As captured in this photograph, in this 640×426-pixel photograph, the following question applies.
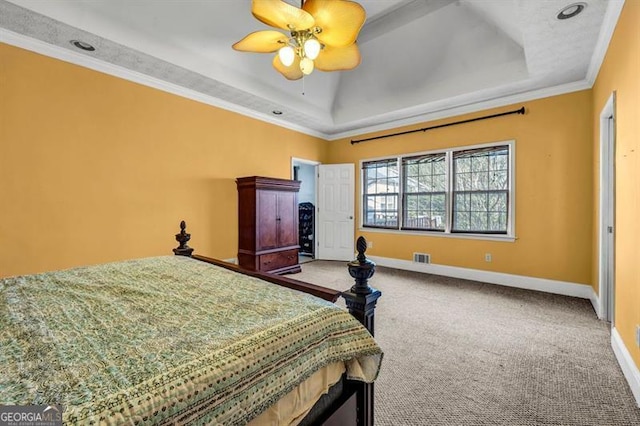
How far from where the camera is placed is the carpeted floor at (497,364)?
1677 millimetres

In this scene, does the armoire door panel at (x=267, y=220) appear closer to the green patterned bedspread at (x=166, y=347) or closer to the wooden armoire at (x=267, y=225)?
the wooden armoire at (x=267, y=225)

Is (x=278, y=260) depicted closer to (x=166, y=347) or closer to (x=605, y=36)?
(x=166, y=347)

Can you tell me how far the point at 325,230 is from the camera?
613cm

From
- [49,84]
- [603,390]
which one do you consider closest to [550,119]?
[603,390]

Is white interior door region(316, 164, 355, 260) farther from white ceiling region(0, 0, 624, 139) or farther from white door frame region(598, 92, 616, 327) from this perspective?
white door frame region(598, 92, 616, 327)

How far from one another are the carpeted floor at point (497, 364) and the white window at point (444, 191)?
1362 millimetres

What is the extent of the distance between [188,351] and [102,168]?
11.2 ft

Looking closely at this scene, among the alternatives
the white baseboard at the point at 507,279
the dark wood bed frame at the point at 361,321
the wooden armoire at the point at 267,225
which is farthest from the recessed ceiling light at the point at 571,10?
the wooden armoire at the point at 267,225

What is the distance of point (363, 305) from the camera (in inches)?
51.4

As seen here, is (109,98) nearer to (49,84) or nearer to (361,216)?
(49,84)

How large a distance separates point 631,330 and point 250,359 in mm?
2598

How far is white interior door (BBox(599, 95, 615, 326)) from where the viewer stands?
9.71ft
